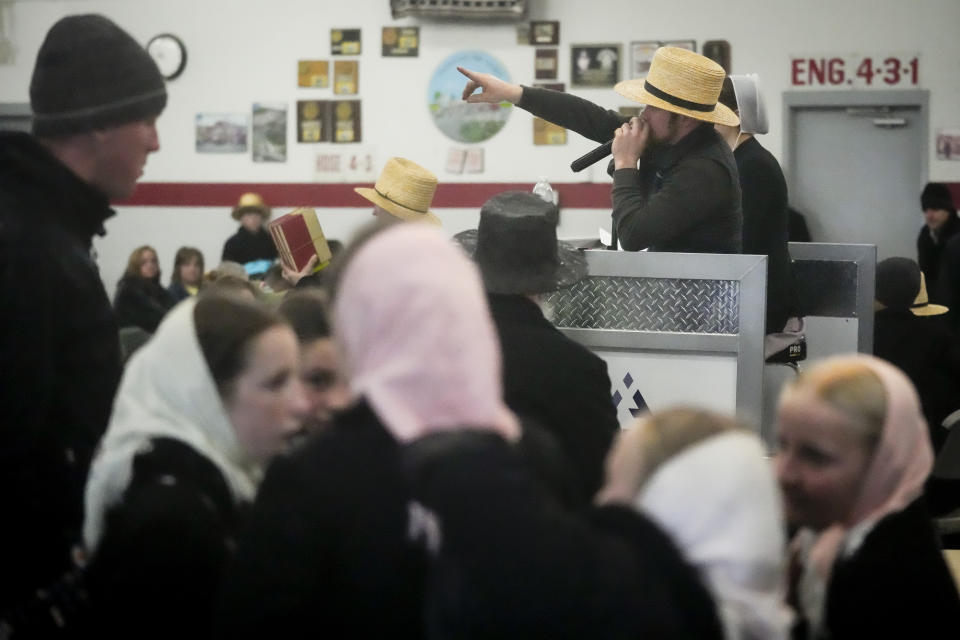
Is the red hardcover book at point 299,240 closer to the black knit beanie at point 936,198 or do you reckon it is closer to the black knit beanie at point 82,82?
the black knit beanie at point 82,82

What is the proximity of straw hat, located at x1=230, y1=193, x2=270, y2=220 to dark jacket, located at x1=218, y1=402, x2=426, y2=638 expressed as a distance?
918 cm

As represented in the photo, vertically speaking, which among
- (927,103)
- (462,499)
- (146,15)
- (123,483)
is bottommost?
(123,483)

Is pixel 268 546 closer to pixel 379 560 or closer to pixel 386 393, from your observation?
pixel 379 560

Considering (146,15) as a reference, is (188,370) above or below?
below

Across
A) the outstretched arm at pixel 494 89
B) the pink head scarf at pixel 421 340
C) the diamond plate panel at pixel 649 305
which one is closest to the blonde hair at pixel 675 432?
the pink head scarf at pixel 421 340

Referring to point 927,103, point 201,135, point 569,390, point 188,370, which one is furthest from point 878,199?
point 188,370

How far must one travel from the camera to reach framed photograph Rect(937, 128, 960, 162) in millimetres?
9586

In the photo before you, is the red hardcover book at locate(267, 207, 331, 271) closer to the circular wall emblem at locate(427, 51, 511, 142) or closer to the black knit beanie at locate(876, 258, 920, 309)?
the black knit beanie at locate(876, 258, 920, 309)

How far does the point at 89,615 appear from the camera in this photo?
5.72ft

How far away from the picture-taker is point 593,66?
10047mm

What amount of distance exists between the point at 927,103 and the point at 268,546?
9.19 metres

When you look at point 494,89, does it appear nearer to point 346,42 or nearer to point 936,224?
point 936,224

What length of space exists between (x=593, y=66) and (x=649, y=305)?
6.80 m

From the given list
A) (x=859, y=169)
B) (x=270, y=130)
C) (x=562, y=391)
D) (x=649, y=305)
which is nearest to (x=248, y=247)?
(x=270, y=130)
